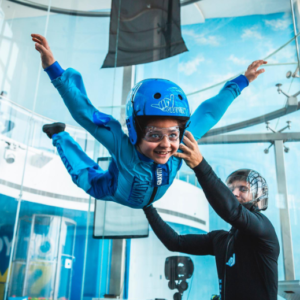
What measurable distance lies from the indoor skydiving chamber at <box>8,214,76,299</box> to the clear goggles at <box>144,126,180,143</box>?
143 centimetres

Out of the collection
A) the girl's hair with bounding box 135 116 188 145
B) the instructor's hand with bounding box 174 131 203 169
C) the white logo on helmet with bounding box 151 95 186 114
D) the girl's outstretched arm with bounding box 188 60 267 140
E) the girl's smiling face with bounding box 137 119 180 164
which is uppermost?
the girl's outstretched arm with bounding box 188 60 267 140

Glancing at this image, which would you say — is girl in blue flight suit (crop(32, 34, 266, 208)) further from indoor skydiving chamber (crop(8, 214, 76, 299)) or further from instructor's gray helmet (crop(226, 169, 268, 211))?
indoor skydiving chamber (crop(8, 214, 76, 299))

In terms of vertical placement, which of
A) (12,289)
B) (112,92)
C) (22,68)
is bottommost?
(12,289)

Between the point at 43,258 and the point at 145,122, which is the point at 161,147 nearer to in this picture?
the point at 145,122

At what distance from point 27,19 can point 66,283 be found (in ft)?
7.94

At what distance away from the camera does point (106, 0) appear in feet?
10.4

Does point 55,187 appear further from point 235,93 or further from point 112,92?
point 235,93

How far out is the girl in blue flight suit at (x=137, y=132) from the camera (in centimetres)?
134

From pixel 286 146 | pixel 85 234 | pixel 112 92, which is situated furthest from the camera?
pixel 112 92

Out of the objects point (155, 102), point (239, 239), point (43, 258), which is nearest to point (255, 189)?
point (239, 239)

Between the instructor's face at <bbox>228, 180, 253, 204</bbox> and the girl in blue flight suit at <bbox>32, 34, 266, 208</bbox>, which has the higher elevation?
the girl in blue flight suit at <bbox>32, 34, 266, 208</bbox>

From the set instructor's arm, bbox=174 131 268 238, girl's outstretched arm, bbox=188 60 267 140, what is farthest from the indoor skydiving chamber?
instructor's arm, bbox=174 131 268 238

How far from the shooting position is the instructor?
1.23 meters

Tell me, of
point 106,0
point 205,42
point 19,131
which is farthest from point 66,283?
point 106,0
